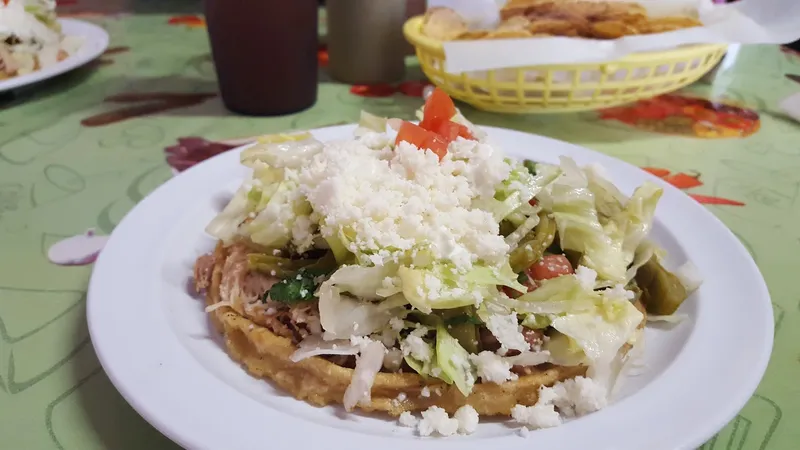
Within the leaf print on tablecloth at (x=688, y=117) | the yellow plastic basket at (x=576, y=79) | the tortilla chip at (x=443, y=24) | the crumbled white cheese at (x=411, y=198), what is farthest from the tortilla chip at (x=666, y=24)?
the crumbled white cheese at (x=411, y=198)

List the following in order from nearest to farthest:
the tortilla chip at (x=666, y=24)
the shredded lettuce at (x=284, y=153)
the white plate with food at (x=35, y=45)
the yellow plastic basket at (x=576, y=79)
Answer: the shredded lettuce at (x=284, y=153) < the yellow plastic basket at (x=576, y=79) < the tortilla chip at (x=666, y=24) < the white plate with food at (x=35, y=45)

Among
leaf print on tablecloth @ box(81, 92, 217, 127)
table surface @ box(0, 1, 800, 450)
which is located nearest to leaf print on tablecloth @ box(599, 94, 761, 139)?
table surface @ box(0, 1, 800, 450)

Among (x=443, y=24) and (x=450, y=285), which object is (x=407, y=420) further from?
(x=443, y=24)

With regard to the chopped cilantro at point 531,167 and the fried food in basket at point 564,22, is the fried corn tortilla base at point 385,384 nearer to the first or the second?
the chopped cilantro at point 531,167

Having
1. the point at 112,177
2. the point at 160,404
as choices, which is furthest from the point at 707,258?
the point at 112,177

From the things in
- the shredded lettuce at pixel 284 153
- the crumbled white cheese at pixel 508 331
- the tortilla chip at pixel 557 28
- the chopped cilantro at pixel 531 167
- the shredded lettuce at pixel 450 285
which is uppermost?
the tortilla chip at pixel 557 28

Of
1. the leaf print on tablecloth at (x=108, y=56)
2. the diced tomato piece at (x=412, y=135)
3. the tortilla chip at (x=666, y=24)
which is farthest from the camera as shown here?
the leaf print on tablecloth at (x=108, y=56)

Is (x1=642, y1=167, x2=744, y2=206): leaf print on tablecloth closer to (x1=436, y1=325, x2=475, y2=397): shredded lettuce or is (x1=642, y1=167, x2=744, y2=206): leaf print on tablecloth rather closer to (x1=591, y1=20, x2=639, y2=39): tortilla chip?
(x1=591, y1=20, x2=639, y2=39): tortilla chip
